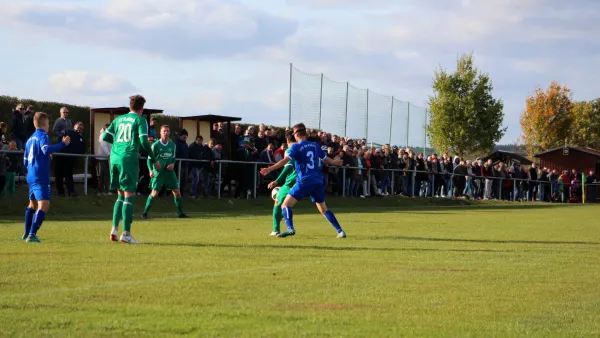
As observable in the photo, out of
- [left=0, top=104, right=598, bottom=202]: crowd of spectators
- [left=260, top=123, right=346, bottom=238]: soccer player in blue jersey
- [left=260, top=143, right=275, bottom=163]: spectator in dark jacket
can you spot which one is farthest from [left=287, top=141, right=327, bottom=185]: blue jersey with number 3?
[left=260, top=143, right=275, bottom=163]: spectator in dark jacket

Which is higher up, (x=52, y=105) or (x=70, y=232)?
(x=52, y=105)

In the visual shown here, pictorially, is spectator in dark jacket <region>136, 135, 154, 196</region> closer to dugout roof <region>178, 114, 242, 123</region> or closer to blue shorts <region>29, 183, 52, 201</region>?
dugout roof <region>178, 114, 242, 123</region>

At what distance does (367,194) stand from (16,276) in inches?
1028

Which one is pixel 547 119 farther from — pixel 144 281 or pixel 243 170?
pixel 144 281

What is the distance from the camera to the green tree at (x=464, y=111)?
69125 mm

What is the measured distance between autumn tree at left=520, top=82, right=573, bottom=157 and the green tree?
20797mm

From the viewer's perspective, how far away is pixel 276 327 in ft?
20.8

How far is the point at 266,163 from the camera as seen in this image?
28.9m

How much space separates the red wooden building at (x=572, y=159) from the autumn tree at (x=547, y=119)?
46.2 ft

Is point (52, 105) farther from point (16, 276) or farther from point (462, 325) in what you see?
point (462, 325)

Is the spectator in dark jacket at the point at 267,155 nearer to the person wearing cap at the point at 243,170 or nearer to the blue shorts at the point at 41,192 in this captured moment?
the person wearing cap at the point at 243,170

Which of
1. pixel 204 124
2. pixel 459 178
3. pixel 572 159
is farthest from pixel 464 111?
pixel 204 124

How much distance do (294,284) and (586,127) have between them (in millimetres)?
97637

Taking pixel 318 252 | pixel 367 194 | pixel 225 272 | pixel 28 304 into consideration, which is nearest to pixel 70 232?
pixel 318 252
